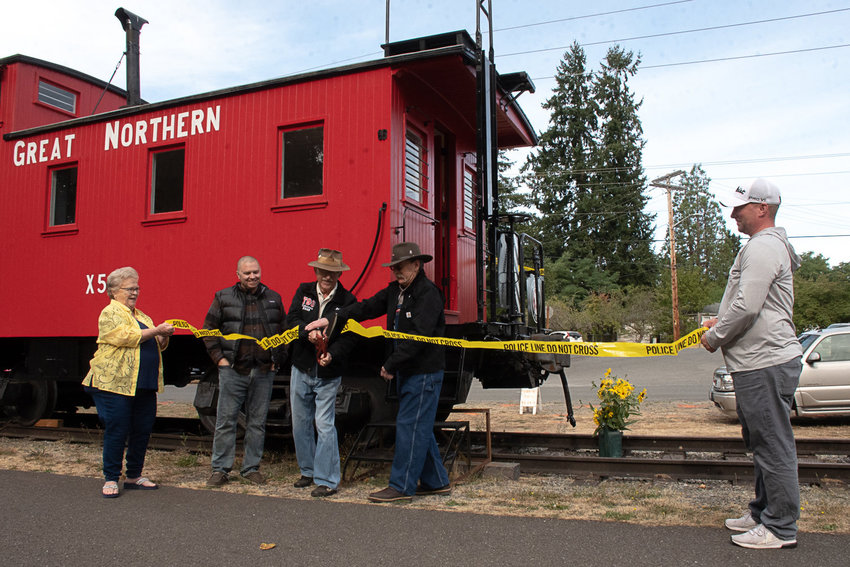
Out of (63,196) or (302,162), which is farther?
(63,196)

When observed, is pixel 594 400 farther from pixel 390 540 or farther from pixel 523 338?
pixel 390 540

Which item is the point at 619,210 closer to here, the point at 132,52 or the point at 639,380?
the point at 639,380

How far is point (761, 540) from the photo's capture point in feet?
11.5

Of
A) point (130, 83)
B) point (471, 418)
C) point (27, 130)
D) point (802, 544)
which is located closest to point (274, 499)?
point (802, 544)

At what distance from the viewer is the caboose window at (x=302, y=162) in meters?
6.24

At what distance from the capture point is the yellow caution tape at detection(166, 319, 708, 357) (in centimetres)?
445

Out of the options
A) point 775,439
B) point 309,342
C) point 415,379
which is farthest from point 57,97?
point 775,439

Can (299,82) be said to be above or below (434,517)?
above

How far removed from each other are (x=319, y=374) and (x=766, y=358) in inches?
117

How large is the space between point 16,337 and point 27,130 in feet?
8.20

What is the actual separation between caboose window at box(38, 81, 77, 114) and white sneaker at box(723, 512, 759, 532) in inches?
369

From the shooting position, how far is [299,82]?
630 centimetres

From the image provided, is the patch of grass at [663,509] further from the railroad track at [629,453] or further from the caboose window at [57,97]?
the caboose window at [57,97]

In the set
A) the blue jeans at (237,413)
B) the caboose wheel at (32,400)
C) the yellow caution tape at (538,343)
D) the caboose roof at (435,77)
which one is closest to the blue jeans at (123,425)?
the blue jeans at (237,413)
